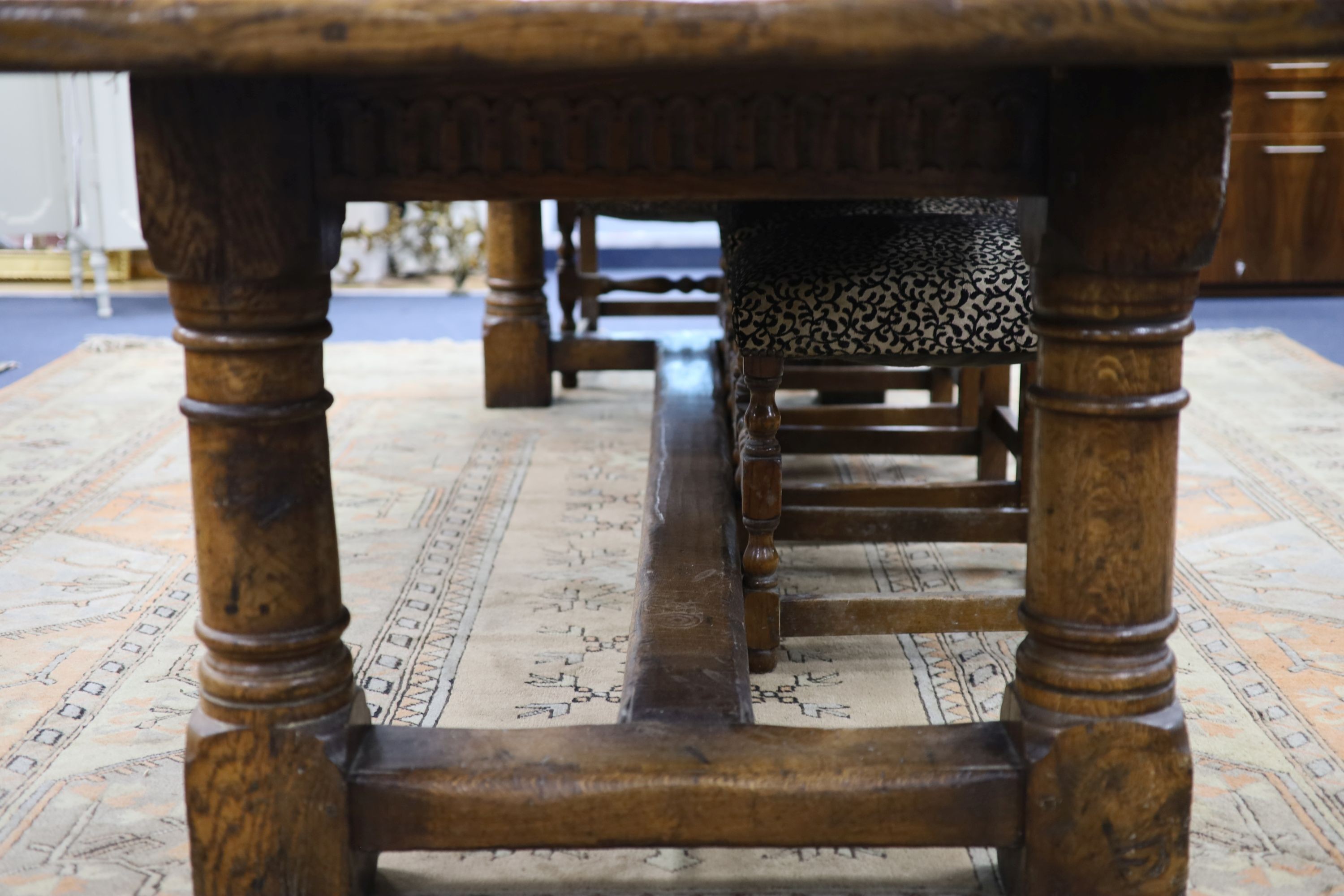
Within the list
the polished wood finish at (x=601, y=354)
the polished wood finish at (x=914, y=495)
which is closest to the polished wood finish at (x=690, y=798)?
the polished wood finish at (x=914, y=495)

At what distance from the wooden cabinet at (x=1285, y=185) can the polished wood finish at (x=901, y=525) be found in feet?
12.4

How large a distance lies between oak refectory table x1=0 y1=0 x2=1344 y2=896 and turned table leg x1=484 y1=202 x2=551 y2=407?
2354 millimetres

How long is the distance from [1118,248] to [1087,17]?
260 mm

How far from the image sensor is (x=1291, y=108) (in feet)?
17.4

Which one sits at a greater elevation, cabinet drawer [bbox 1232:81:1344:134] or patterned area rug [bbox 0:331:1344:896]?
cabinet drawer [bbox 1232:81:1344:134]

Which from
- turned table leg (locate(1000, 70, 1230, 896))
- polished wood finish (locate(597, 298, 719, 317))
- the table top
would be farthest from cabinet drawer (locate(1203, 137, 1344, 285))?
the table top

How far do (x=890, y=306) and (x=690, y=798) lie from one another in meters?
0.77

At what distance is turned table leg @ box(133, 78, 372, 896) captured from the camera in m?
1.02

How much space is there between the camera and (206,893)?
114 cm

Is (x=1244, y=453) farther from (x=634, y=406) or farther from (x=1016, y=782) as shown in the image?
(x=1016, y=782)

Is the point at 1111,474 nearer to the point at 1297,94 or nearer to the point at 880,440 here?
the point at 880,440

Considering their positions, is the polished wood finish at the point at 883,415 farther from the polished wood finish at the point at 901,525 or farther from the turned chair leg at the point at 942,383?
the polished wood finish at the point at 901,525

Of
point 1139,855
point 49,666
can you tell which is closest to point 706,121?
point 1139,855

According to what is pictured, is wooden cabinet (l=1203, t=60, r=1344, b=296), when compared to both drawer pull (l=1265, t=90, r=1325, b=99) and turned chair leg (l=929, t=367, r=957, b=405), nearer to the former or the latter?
drawer pull (l=1265, t=90, r=1325, b=99)
